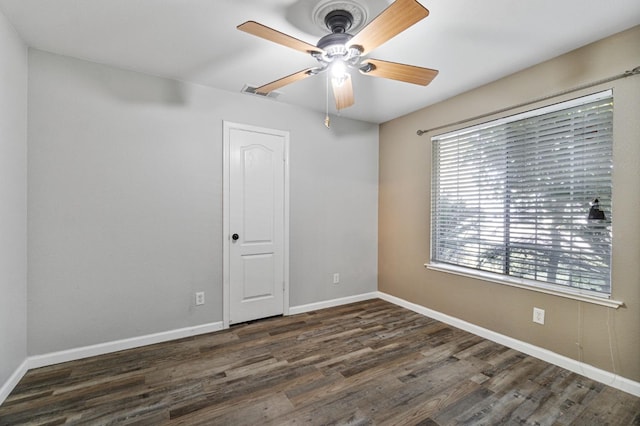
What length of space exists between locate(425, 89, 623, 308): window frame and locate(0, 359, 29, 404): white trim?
3.78m

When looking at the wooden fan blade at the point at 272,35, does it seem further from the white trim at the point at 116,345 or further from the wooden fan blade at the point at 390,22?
the white trim at the point at 116,345

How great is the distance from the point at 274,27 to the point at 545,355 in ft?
11.1

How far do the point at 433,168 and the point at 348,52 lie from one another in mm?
2046

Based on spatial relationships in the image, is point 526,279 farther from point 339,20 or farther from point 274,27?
point 274,27

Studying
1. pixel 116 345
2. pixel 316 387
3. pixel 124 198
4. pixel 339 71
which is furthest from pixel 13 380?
pixel 339 71

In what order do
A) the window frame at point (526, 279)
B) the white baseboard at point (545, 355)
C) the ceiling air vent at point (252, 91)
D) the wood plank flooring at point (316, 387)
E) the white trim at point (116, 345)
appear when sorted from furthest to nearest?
the ceiling air vent at point (252, 91), the white trim at point (116, 345), the window frame at point (526, 279), the white baseboard at point (545, 355), the wood plank flooring at point (316, 387)

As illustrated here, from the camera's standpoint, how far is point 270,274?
337cm

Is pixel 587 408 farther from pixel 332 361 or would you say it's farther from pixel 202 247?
pixel 202 247

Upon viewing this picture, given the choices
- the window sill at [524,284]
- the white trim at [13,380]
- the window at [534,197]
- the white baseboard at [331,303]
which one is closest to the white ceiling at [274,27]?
the window at [534,197]

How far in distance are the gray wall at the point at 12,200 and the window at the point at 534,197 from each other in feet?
12.5

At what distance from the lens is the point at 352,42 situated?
169cm

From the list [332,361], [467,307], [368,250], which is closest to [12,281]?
[332,361]

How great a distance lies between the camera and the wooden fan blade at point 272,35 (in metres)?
1.47

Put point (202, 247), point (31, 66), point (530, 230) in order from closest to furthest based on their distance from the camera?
point (31, 66) → point (530, 230) → point (202, 247)
